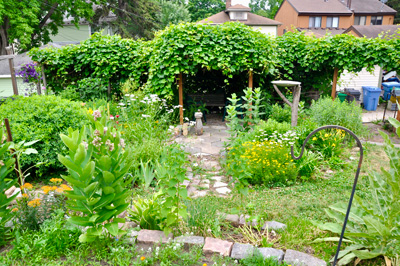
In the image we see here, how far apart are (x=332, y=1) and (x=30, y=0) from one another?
81.9ft

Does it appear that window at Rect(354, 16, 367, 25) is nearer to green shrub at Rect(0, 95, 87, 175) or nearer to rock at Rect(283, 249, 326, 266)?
green shrub at Rect(0, 95, 87, 175)

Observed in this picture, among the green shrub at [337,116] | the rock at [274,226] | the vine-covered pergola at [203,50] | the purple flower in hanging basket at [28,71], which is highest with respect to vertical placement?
the vine-covered pergola at [203,50]

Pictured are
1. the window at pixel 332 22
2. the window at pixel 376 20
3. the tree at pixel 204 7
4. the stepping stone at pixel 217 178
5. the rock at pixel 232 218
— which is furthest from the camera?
the tree at pixel 204 7

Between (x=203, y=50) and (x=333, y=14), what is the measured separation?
929 inches

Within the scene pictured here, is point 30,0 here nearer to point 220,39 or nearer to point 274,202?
point 220,39

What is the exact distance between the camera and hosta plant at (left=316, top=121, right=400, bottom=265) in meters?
2.50

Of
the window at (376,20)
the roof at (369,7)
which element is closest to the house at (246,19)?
the roof at (369,7)

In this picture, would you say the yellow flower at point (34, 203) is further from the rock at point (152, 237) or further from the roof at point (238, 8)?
the roof at point (238, 8)

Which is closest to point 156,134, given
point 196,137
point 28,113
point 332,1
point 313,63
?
point 196,137

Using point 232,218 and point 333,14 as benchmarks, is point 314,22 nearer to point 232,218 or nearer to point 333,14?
point 333,14

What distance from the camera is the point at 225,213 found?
11.0 feet

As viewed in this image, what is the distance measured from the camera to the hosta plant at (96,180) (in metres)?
2.32

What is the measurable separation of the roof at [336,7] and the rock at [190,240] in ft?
87.7

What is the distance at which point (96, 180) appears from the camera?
251cm
